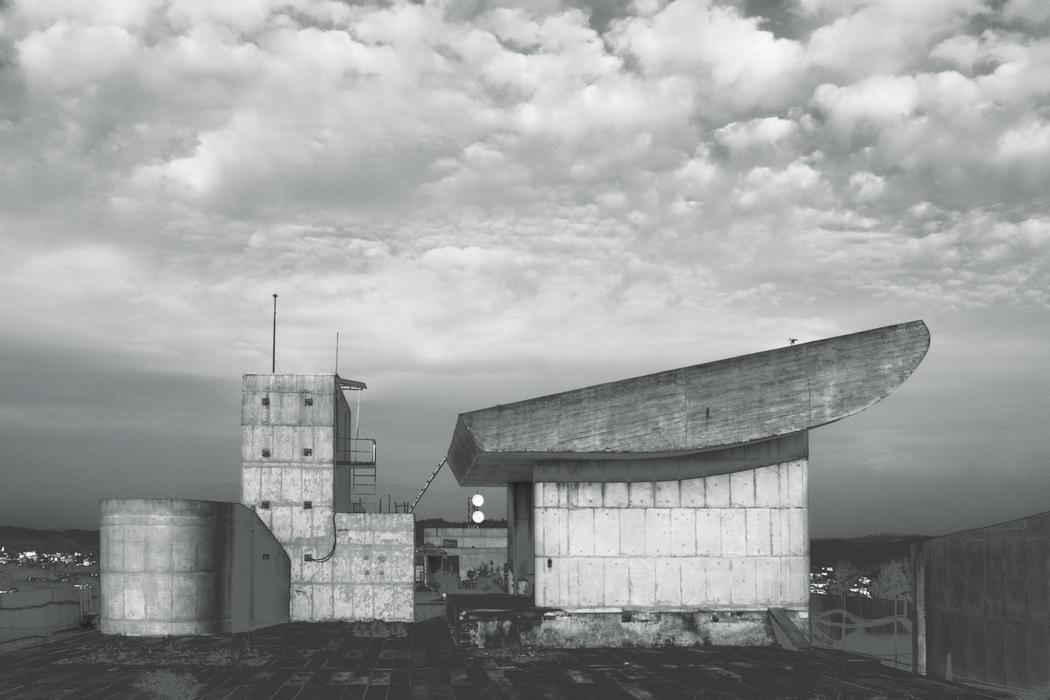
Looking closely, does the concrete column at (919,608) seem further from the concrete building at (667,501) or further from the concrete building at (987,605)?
the concrete building at (667,501)

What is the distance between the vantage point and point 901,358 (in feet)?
103

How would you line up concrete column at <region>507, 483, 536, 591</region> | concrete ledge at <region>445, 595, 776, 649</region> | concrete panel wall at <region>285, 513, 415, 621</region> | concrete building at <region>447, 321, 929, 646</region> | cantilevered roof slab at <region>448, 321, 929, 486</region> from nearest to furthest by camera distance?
1. cantilevered roof slab at <region>448, 321, 929, 486</region>
2. concrete building at <region>447, 321, 929, 646</region>
3. concrete ledge at <region>445, 595, 776, 649</region>
4. concrete panel wall at <region>285, 513, 415, 621</region>
5. concrete column at <region>507, 483, 536, 591</region>

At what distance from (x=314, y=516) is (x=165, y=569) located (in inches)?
294

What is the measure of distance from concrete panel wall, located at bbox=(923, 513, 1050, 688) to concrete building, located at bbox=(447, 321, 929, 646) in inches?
224

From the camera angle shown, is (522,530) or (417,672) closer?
(417,672)

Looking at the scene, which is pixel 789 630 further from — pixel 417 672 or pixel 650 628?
pixel 417 672

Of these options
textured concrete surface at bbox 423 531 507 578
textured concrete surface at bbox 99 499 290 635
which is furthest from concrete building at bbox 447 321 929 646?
textured concrete surface at bbox 423 531 507 578

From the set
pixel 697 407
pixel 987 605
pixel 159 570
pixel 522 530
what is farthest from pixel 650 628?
pixel 159 570

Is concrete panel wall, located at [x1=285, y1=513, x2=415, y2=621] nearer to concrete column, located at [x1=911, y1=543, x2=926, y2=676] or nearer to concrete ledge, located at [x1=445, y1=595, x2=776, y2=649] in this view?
concrete ledge, located at [x1=445, y1=595, x2=776, y2=649]

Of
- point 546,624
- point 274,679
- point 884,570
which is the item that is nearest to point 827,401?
point 546,624

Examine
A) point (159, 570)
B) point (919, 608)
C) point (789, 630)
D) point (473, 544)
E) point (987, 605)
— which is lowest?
point (473, 544)

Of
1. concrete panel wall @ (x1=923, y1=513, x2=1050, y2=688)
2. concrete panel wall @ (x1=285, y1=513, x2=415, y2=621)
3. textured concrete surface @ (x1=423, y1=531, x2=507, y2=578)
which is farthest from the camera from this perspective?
textured concrete surface @ (x1=423, y1=531, x2=507, y2=578)

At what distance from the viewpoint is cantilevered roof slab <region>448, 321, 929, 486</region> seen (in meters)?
31.9

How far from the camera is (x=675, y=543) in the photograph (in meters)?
33.9
